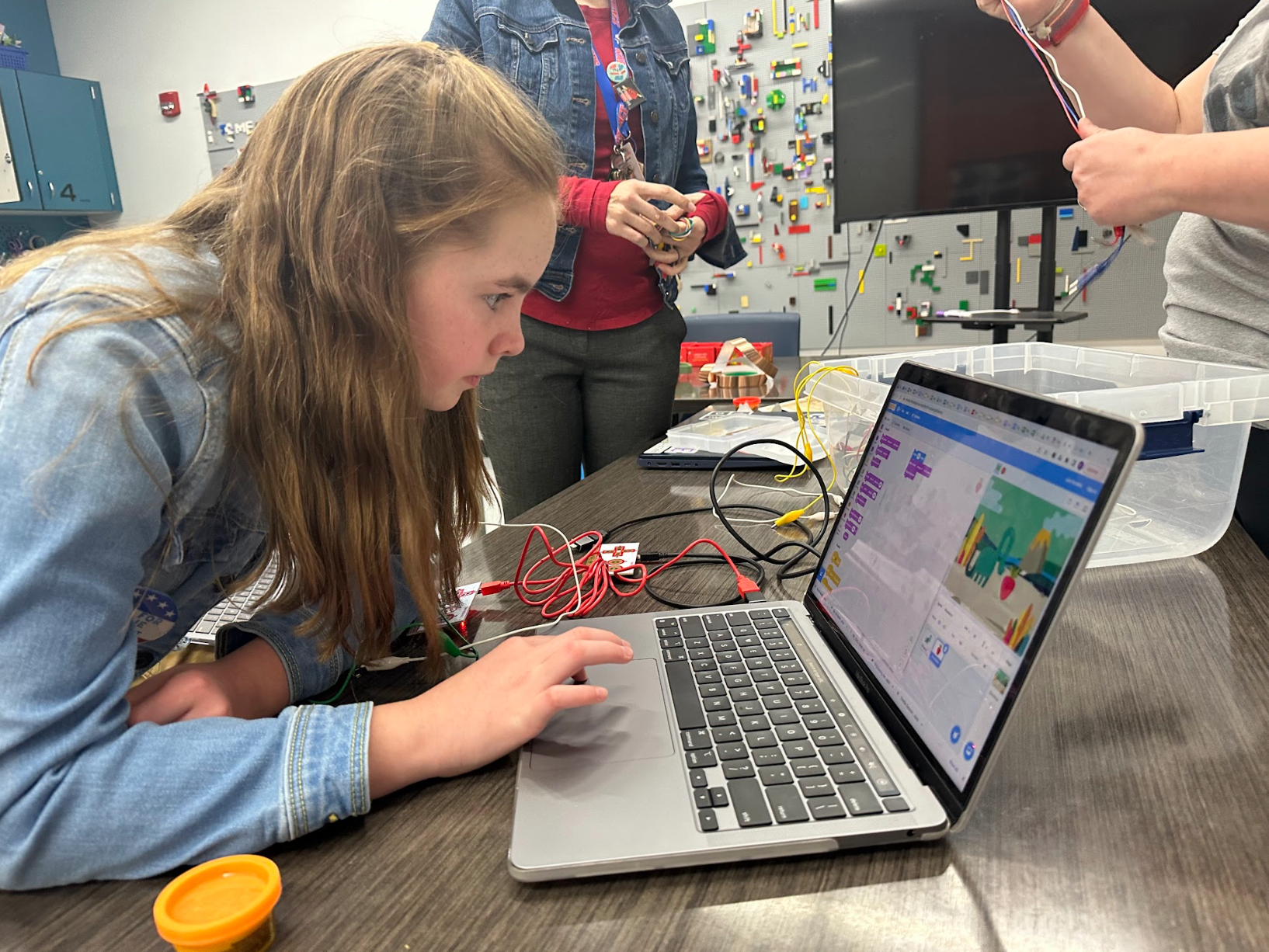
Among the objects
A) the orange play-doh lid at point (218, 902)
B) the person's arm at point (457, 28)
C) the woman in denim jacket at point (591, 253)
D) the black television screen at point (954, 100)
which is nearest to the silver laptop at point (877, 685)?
the orange play-doh lid at point (218, 902)

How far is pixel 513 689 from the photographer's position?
515 millimetres

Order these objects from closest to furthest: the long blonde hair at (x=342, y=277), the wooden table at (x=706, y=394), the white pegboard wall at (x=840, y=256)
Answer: the long blonde hair at (x=342, y=277) < the wooden table at (x=706, y=394) < the white pegboard wall at (x=840, y=256)

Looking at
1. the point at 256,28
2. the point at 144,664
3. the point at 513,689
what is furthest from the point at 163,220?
the point at 256,28

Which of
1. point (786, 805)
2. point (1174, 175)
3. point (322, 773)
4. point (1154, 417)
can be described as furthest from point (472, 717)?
point (1174, 175)

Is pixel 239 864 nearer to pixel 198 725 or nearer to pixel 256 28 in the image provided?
pixel 198 725

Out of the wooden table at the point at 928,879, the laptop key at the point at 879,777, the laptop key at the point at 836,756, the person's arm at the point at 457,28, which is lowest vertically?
the wooden table at the point at 928,879

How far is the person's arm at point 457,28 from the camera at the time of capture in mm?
1330

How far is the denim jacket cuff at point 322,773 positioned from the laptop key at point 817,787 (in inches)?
7.6

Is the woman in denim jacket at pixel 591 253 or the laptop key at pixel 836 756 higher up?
the woman in denim jacket at pixel 591 253

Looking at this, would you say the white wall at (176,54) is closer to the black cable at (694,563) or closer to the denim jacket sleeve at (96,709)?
the black cable at (694,563)

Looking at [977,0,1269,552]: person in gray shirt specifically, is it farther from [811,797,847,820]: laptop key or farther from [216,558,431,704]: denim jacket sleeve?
[216,558,431,704]: denim jacket sleeve

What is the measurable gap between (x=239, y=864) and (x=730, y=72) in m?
3.48

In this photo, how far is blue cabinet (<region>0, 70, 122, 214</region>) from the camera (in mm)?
3928

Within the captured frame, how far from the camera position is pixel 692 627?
0.67 meters
